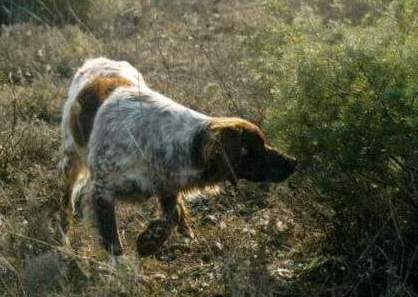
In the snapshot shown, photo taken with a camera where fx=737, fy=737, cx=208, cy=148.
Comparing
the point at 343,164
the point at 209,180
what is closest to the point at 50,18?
the point at 209,180

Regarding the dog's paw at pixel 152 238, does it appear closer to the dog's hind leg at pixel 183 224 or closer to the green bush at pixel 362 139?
the dog's hind leg at pixel 183 224

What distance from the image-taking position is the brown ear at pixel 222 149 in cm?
433

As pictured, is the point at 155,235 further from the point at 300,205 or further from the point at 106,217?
the point at 300,205

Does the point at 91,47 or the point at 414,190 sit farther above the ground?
the point at 414,190

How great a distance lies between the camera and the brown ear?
433 centimetres

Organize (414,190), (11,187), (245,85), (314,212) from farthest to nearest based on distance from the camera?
(245,85), (11,187), (314,212), (414,190)

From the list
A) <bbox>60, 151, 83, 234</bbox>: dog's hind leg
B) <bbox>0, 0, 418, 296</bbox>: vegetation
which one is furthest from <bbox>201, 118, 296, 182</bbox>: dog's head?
<bbox>60, 151, 83, 234</bbox>: dog's hind leg

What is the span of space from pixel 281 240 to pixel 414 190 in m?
1.26

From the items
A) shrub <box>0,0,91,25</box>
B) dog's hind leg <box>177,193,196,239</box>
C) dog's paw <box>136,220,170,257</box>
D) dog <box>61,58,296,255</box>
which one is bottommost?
shrub <box>0,0,91,25</box>

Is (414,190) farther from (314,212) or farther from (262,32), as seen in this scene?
(262,32)

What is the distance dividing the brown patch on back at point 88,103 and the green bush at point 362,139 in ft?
4.22

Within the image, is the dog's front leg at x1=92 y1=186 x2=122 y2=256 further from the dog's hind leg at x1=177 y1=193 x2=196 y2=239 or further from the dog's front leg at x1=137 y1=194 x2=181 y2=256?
the dog's hind leg at x1=177 y1=193 x2=196 y2=239

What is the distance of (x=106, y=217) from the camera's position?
4.73 m

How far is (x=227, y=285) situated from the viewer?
3.95m
